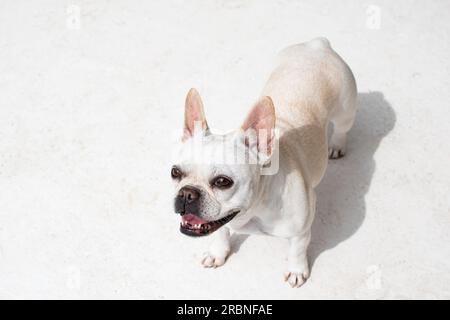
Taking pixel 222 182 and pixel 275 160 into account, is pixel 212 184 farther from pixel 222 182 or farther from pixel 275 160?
pixel 275 160

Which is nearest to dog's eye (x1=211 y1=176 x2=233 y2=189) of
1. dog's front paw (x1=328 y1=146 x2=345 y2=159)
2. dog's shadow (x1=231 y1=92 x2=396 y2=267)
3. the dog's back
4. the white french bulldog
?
the white french bulldog

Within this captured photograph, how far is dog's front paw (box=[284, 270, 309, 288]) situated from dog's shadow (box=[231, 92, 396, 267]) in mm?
170

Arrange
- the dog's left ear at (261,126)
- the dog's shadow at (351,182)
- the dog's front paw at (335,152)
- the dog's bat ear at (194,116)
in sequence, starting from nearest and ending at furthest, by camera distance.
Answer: the dog's left ear at (261,126) → the dog's bat ear at (194,116) → the dog's shadow at (351,182) → the dog's front paw at (335,152)

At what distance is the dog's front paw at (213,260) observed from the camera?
3.72 m

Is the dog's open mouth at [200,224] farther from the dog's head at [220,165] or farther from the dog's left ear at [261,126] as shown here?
the dog's left ear at [261,126]

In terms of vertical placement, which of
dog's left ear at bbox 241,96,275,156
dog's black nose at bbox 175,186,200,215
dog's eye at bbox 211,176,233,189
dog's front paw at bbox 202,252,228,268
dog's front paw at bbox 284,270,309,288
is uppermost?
dog's left ear at bbox 241,96,275,156

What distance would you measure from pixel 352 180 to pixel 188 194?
1920 millimetres

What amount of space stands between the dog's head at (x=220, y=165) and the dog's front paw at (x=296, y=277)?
1060mm

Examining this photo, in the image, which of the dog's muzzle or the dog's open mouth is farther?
the dog's open mouth

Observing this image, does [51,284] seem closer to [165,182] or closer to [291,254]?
[165,182]

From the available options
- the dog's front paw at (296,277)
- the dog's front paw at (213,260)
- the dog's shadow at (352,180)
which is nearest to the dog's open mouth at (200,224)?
the dog's front paw at (213,260)

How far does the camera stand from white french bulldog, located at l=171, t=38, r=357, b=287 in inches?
104

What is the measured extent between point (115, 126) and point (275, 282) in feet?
6.45

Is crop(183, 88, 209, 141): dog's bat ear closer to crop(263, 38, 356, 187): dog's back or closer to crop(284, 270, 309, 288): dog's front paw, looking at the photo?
crop(263, 38, 356, 187): dog's back
